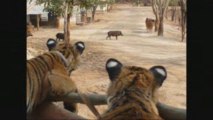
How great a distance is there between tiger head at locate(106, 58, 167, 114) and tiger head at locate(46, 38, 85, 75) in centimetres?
28

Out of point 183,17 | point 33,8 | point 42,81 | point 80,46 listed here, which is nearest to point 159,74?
point 183,17

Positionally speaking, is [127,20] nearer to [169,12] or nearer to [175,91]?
[169,12]

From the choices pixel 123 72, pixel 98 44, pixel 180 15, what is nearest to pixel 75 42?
pixel 98 44

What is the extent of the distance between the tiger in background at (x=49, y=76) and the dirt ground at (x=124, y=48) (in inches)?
1.5

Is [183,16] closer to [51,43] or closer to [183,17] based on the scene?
[183,17]

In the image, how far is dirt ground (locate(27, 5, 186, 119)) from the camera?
1934 millimetres

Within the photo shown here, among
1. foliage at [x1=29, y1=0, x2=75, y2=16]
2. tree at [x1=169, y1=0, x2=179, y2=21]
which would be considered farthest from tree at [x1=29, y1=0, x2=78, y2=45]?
tree at [x1=169, y1=0, x2=179, y2=21]

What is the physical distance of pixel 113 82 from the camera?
73.2 inches

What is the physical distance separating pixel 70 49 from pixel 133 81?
0.48 m

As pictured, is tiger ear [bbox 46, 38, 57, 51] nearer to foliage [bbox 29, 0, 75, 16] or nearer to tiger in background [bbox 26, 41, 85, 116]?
tiger in background [bbox 26, 41, 85, 116]
